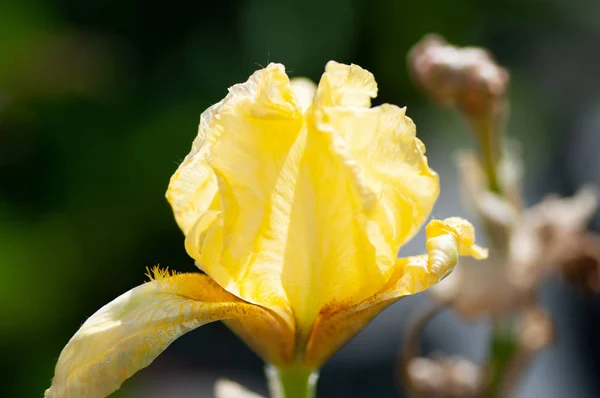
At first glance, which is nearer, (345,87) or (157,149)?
(345,87)

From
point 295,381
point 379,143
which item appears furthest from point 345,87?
point 295,381

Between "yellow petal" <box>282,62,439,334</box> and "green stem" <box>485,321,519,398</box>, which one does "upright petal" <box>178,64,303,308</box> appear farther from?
"green stem" <box>485,321,519,398</box>

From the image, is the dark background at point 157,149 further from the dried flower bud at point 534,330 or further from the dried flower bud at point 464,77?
the dried flower bud at point 464,77

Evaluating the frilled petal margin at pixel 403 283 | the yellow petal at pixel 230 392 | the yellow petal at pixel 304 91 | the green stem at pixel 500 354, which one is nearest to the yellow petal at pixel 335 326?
the frilled petal margin at pixel 403 283

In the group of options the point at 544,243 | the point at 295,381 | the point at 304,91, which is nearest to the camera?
the point at 295,381

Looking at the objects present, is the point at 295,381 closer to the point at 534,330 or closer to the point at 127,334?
the point at 127,334

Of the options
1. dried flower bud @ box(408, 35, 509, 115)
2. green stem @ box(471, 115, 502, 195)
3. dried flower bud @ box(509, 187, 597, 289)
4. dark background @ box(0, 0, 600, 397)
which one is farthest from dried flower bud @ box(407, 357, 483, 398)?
dark background @ box(0, 0, 600, 397)

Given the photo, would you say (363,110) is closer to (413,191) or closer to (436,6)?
(413,191)
